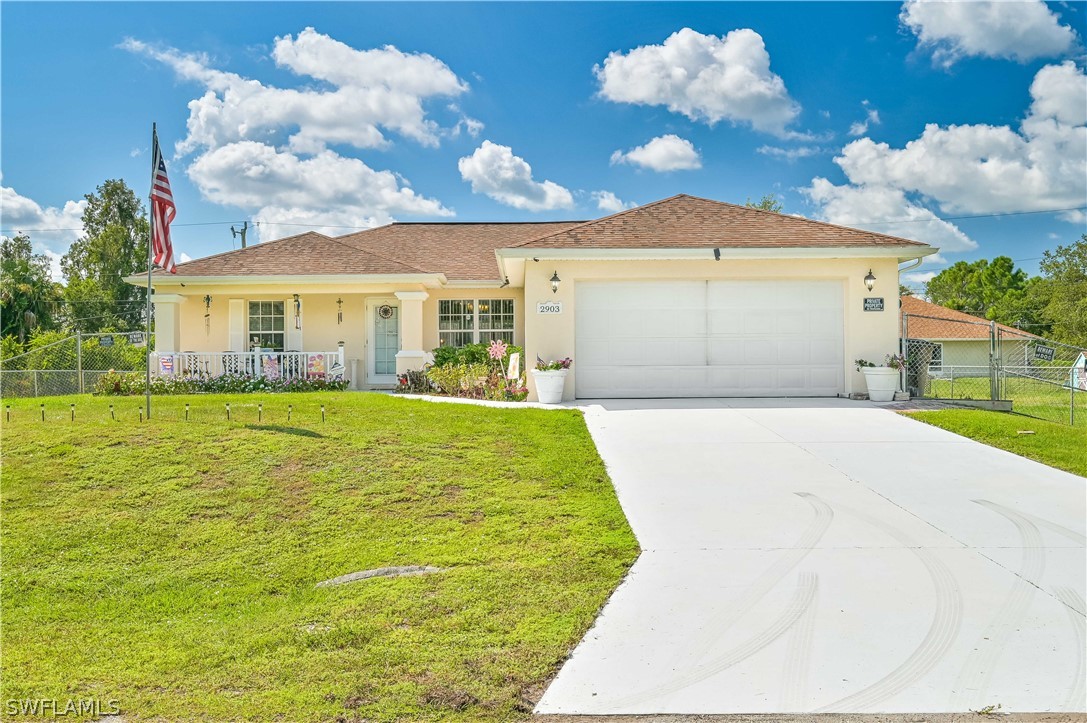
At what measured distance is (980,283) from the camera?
186 ft

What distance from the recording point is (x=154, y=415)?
32.9 ft

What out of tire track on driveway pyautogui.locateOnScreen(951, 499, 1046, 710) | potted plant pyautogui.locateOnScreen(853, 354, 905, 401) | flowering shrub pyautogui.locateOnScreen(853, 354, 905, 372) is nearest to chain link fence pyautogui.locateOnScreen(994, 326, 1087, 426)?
flowering shrub pyautogui.locateOnScreen(853, 354, 905, 372)

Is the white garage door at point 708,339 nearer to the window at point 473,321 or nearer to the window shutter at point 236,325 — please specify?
the window at point 473,321

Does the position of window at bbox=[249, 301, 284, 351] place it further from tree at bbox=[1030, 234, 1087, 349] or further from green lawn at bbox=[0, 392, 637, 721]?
tree at bbox=[1030, 234, 1087, 349]

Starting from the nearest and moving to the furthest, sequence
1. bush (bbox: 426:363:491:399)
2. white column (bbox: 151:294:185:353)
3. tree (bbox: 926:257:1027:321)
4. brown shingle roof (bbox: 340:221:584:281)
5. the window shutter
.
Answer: bush (bbox: 426:363:491:399) < white column (bbox: 151:294:185:353) < the window shutter < brown shingle roof (bbox: 340:221:584:281) < tree (bbox: 926:257:1027:321)

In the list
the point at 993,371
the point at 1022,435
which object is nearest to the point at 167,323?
the point at 1022,435

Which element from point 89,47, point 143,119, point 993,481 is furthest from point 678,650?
point 143,119

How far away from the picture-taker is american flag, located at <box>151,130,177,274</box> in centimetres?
1016

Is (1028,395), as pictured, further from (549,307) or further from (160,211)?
(160,211)

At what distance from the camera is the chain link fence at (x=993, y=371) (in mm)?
12430

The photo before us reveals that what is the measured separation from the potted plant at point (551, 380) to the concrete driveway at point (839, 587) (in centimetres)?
373

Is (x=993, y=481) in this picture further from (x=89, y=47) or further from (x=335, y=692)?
(x=89, y=47)

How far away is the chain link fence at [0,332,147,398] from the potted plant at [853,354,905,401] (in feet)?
55.0

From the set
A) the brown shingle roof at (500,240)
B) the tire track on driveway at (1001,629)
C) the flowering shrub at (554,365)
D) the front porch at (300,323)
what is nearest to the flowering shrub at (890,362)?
the brown shingle roof at (500,240)
